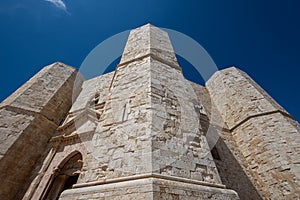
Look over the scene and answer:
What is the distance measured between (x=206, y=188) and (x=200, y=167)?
15.9 inches

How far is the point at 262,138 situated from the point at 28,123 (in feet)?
29.3

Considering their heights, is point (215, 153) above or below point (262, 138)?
below

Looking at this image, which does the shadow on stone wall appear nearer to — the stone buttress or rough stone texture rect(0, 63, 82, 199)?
the stone buttress

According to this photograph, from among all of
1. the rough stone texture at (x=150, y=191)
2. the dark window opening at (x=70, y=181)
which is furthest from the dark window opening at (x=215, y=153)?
the dark window opening at (x=70, y=181)

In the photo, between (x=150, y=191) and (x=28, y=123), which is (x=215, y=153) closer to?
(x=150, y=191)

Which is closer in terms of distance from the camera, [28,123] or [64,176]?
[64,176]

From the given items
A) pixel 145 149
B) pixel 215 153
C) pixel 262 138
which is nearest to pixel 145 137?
pixel 145 149

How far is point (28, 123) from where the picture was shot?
631 centimetres

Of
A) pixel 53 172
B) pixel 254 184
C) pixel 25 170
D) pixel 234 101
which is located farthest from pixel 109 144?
pixel 234 101

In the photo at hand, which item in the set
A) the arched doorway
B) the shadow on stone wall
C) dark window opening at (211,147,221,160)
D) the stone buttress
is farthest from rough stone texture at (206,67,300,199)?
the arched doorway

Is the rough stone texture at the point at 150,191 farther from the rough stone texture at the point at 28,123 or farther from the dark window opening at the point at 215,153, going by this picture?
the rough stone texture at the point at 28,123

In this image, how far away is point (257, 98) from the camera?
7.87 m

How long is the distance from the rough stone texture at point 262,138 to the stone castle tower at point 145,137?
33 millimetres

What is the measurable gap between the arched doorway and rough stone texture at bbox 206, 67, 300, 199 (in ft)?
18.2
